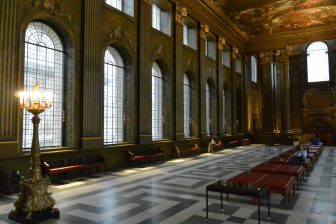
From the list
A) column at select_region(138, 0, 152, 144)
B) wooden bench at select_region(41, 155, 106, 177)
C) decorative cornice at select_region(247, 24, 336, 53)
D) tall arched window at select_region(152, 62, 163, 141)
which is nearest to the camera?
wooden bench at select_region(41, 155, 106, 177)

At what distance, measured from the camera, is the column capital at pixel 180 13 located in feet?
57.9

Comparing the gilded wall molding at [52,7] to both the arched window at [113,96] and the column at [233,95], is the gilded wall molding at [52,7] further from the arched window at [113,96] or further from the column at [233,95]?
the column at [233,95]

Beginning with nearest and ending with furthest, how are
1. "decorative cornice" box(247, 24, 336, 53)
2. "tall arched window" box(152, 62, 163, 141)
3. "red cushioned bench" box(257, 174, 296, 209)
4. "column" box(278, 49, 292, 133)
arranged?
"red cushioned bench" box(257, 174, 296, 209)
"tall arched window" box(152, 62, 163, 141)
"decorative cornice" box(247, 24, 336, 53)
"column" box(278, 49, 292, 133)

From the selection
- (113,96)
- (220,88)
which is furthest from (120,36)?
(220,88)

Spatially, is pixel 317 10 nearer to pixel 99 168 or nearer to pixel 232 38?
pixel 232 38

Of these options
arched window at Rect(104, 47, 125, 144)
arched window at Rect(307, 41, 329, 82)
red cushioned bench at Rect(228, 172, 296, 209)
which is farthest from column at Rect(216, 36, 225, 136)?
red cushioned bench at Rect(228, 172, 296, 209)

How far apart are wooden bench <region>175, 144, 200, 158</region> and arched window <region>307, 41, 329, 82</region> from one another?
1812 centimetres

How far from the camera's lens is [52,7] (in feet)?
33.5

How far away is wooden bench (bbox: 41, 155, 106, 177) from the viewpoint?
9.11 m

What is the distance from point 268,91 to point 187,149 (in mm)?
15726

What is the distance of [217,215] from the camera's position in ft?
19.2

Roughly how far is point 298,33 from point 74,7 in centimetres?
2311

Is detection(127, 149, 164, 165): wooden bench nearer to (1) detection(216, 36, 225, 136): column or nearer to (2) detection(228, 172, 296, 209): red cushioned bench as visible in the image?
(2) detection(228, 172, 296, 209): red cushioned bench

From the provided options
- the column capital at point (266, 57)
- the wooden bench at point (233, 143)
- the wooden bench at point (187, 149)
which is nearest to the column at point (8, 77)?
the wooden bench at point (187, 149)
